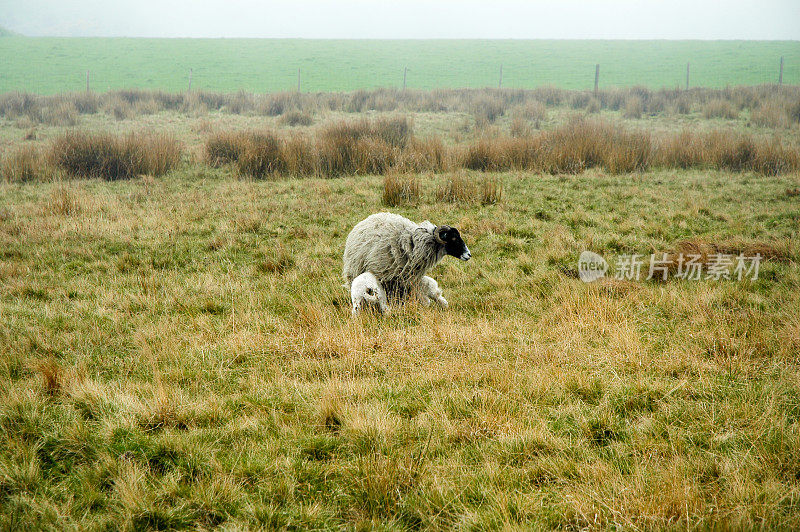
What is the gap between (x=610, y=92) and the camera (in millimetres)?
25750

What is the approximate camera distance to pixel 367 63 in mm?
48969

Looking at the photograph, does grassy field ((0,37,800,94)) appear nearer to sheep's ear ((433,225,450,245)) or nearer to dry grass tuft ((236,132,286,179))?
dry grass tuft ((236,132,286,179))

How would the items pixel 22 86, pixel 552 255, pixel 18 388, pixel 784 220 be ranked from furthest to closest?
pixel 22 86 < pixel 784 220 < pixel 552 255 < pixel 18 388

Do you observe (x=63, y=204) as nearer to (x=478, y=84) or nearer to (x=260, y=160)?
(x=260, y=160)

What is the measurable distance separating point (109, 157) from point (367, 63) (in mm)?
39980

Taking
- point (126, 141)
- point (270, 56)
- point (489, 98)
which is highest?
point (270, 56)

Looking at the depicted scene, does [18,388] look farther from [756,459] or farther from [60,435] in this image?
[756,459]

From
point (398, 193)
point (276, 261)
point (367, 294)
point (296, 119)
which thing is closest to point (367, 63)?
point (296, 119)

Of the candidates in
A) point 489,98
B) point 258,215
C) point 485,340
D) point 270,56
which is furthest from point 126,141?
point 270,56

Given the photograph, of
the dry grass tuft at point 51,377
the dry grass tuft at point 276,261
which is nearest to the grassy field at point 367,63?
the dry grass tuft at point 276,261

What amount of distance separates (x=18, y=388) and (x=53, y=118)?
21534mm

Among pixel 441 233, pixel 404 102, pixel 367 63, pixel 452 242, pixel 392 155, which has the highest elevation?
pixel 367 63

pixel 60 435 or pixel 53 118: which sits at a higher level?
pixel 53 118

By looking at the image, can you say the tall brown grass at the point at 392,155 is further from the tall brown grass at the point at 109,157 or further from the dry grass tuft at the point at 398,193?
the dry grass tuft at the point at 398,193
